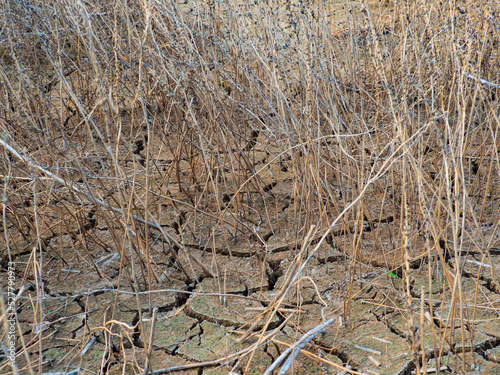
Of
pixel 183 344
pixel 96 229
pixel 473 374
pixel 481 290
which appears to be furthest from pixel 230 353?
pixel 96 229

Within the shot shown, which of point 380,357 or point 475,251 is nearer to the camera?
point 380,357

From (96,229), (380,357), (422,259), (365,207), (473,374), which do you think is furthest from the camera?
(96,229)

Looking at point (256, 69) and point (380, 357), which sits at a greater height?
point (256, 69)

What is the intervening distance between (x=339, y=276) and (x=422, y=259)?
0.30 meters

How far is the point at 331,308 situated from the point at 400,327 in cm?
23

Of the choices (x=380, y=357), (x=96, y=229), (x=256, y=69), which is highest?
(x=256, y=69)

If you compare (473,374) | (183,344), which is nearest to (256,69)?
(183,344)

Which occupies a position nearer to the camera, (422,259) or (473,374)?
(473,374)

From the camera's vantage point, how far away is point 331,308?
5.18 feet

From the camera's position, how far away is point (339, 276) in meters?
1.73

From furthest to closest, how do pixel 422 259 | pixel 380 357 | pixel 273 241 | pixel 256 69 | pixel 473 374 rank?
pixel 256 69 < pixel 273 241 < pixel 422 259 < pixel 380 357 < pixel 473 374

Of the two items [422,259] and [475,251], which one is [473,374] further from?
[475,251]

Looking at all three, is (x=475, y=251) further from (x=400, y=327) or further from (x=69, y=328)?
(x=69, y=328)

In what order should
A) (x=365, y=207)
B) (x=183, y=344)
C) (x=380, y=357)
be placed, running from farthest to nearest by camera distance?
(x=365, y=207) < (x=183, y=344) < (x=380, y=357)
